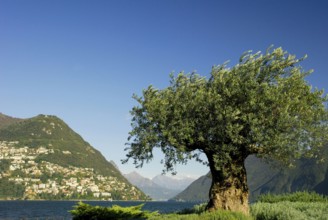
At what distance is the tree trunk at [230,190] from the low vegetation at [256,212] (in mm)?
1025

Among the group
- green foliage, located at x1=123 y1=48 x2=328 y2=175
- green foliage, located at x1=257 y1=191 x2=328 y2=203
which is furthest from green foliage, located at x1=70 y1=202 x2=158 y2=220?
green foliage, located at x1=257 y1=191 x2=328 y2=203

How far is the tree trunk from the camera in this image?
26.6 metres

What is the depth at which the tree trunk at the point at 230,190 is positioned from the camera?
87.1 feet

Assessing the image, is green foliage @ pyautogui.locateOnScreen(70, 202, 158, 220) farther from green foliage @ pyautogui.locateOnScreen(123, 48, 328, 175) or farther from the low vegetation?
green foliage @ pyautogui.locateOnScreen(123, 48, 328, 175)

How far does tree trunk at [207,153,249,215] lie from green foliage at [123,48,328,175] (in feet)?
2.83

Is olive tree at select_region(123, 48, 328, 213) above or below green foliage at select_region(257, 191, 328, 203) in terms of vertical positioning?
above

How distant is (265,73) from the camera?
2691 cm

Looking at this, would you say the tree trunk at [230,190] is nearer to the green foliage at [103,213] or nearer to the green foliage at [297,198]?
the green foliage at [103,213]

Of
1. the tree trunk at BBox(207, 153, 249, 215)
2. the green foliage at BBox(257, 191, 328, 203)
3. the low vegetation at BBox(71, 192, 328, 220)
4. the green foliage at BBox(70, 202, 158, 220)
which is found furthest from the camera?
the green foliage at BBox(257, 191, 328, 203)

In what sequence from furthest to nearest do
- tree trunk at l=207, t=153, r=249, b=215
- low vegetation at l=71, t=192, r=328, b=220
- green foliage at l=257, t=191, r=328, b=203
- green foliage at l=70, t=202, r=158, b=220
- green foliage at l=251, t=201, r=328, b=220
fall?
green foliage at l=257, t=191, r=328, b=203
green foliage at l=70, t=202, r=158, b=220
tree trunk at l=207, t=153, r=249, b=215
low vegetation at l=71, t=192, r=328, b=220
green foliage at l=251, t=201, r=328, b=220

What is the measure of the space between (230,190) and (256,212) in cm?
249

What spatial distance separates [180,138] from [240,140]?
13.4 ft

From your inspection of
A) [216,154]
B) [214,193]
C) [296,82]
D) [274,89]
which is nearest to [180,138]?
[216,154]

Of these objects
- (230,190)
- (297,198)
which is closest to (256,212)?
(230,190)
